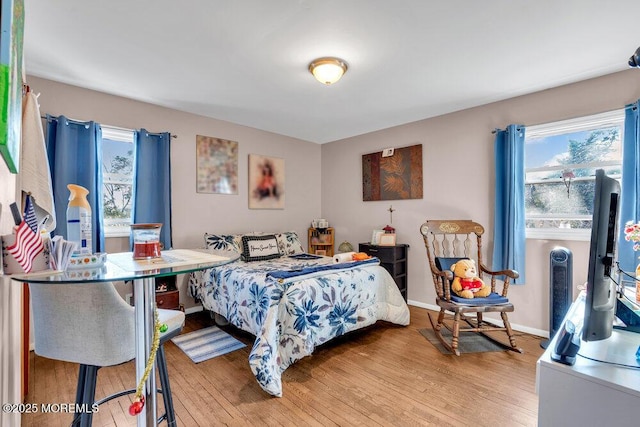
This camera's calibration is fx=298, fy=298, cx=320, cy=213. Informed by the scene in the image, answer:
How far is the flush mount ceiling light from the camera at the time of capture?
235cm

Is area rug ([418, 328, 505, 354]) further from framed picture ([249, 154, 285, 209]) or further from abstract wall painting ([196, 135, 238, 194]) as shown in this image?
abstract wall painting ([196, 135, 238, 194])

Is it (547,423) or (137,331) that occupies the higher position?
(137,331)

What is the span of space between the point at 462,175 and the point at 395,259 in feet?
4.23

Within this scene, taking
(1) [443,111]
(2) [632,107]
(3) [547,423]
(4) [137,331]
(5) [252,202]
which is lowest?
(3) [547,423]

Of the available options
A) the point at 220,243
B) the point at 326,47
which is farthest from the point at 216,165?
the point at 326,47

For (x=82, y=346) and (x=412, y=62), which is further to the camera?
(x=412, y=62)

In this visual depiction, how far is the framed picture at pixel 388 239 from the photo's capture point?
3.91 meters

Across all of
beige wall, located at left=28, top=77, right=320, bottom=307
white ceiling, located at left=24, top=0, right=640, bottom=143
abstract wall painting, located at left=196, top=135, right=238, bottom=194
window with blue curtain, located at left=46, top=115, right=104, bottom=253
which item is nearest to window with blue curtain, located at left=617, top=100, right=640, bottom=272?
white ceiling, located at left=24, top=0, right=640, bottom=143

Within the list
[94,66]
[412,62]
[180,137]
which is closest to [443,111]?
[412,62]

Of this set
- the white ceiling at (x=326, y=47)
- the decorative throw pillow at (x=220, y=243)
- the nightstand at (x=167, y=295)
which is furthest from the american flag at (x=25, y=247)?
the decorative throw pillow at (x=220, y=243)

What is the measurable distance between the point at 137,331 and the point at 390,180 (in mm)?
3692

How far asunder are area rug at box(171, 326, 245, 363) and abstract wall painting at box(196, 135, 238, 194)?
170cm

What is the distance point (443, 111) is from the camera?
3564 mm

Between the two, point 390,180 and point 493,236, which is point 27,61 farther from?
point 493,236
